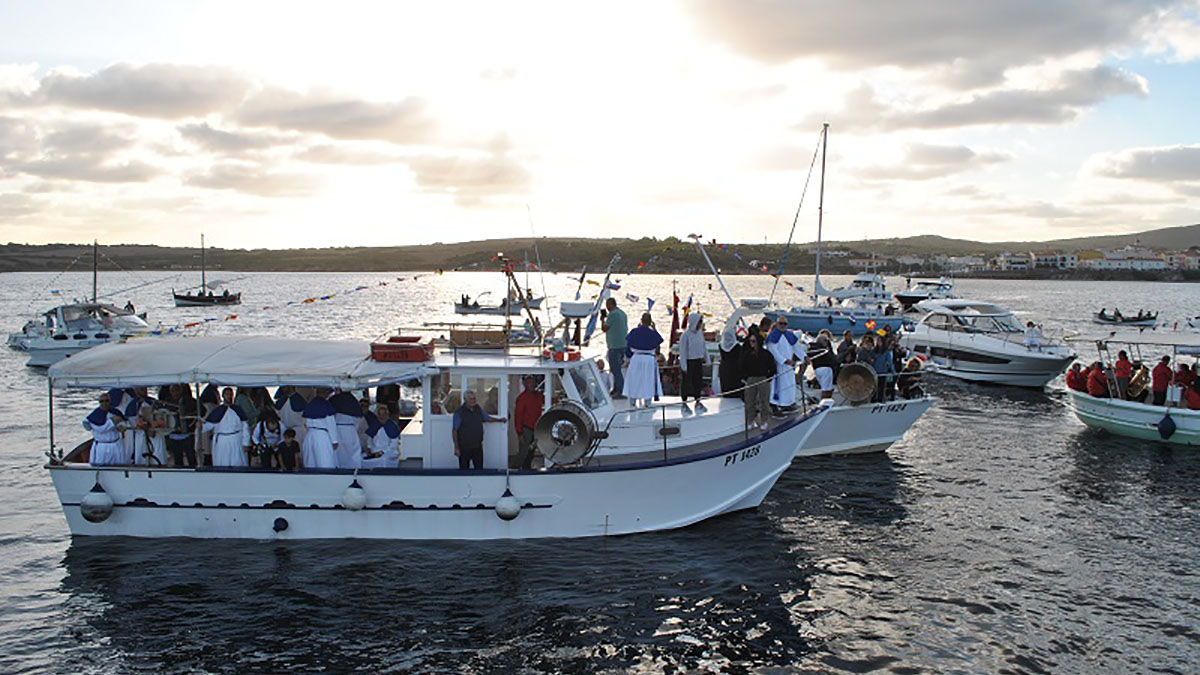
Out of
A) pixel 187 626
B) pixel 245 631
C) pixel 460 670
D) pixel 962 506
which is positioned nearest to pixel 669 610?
pixel 460 670

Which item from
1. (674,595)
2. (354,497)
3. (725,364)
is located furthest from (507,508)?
(725,364)

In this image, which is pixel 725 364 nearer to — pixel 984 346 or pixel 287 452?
pixel 287 452

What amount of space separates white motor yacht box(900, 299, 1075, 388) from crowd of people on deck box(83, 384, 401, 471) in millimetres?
28341

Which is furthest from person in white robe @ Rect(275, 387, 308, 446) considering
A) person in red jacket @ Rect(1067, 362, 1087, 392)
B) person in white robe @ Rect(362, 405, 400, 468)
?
person in red jacket @ Rect(1067, 362, 1087, 392)

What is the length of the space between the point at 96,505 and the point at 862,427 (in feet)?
53.8

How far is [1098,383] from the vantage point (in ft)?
80.0

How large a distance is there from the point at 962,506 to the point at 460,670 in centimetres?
1156

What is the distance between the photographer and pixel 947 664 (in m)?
10.7

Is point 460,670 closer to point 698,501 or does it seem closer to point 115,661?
point 115,661

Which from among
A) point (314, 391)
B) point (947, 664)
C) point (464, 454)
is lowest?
point (947, 664)

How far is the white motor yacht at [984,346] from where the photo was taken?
1320 inches

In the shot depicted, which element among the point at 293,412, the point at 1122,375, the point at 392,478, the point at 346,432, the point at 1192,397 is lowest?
the point at 392,478

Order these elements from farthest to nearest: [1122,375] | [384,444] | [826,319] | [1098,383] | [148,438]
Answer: [826,319] → [1098,383] → [1122,375] → [148,438] → [384,444]

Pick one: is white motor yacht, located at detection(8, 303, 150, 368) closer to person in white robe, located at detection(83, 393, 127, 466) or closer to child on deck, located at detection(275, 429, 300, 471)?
person in white robe, located at detection(83, 393, 127, 466)
